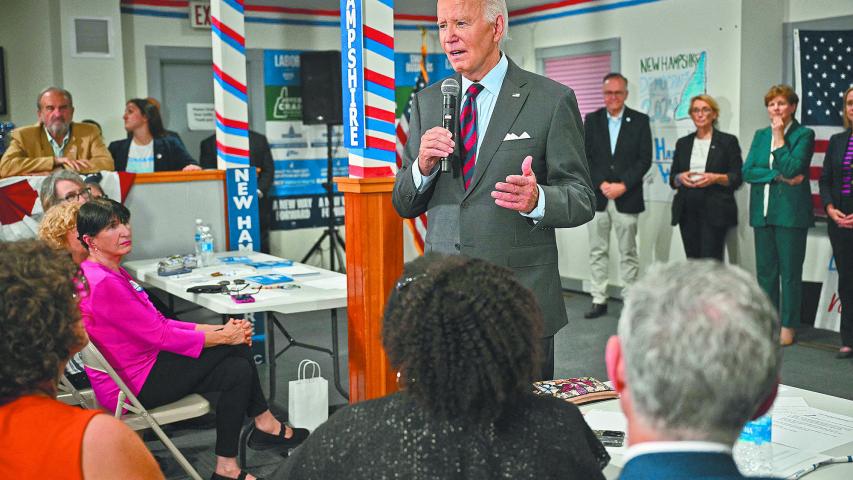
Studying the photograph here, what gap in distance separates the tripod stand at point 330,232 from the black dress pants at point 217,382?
4.88 m

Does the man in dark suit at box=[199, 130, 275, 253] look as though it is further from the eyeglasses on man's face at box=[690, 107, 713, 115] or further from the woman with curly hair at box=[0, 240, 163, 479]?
the woman with curly hair at box=[0, 240, 163, 479]

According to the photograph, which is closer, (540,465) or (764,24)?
(540,465)

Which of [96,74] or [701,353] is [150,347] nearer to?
[701,353]

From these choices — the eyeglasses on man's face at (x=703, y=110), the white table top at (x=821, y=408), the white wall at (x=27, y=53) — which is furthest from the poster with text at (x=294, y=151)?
the white table top at (x=821, y=408)

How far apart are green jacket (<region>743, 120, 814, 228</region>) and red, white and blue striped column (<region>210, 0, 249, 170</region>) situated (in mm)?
3476

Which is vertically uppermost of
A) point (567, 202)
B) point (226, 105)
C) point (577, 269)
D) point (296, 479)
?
point (226, 105)

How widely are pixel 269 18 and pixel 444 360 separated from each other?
791cm

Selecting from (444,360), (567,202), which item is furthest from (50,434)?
(567,202)

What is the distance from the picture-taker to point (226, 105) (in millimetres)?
6121

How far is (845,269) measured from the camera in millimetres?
5762

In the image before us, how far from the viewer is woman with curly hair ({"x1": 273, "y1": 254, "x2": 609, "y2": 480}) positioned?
1409mm

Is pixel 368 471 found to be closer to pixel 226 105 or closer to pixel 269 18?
pixel 226 105

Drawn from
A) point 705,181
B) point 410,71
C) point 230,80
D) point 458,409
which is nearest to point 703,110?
point 705,181

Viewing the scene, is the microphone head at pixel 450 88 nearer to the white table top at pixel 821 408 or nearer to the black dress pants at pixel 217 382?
the white table top at pixel 821 408
